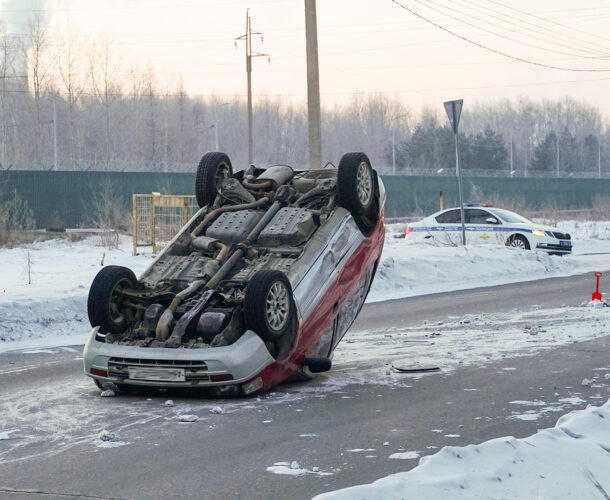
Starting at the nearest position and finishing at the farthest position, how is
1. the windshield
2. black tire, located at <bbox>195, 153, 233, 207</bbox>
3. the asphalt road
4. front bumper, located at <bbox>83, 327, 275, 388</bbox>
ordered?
the asphalt road, front bumper, located at <bbox>83, 327, 275, 388</bbox>, black tire, located at <bbox>195, 153, 233, 207</bbox>, the windshield

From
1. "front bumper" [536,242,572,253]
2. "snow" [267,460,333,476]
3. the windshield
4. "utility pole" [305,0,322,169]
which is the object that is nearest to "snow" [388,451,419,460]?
"snow" [267,460,333,476]

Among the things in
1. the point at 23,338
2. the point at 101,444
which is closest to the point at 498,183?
the point at 23,338

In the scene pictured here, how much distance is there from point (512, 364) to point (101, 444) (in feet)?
15.5

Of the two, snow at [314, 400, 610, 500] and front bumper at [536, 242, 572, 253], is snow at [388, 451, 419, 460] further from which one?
front bumper at [536, 242, 572, 253]

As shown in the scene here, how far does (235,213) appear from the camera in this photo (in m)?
9.43

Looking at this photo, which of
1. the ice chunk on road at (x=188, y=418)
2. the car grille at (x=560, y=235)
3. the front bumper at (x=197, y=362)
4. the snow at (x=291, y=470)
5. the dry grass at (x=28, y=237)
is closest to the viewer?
the snow at (x=291, y=470)

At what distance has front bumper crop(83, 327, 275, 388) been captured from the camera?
24.9ft

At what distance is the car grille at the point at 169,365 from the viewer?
7613 mm

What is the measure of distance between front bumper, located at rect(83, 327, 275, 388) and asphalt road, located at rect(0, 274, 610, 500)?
21cm

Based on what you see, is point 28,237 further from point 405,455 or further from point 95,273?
point 405,455

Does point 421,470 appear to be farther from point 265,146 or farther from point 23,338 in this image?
point 265,146

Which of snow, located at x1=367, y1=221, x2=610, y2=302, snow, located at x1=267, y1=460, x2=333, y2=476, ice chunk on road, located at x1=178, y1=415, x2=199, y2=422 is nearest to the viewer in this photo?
snow, located at x1=267, y1=460, x2=333, y2=476

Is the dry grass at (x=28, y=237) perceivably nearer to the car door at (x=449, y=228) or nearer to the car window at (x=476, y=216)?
the car door at (x=449, y=228)

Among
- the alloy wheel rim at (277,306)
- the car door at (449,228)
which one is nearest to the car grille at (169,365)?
the alloy wheel rim at (277,306)
